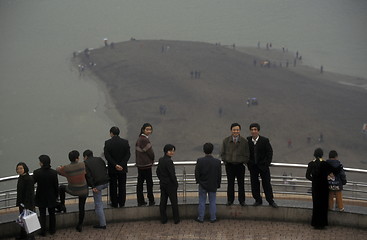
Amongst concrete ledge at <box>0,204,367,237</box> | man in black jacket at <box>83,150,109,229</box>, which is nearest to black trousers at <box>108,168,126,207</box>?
concrete ledge at <box>0,204,367,237</box>

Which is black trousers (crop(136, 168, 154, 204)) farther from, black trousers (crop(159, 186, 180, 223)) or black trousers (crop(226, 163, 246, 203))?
black trousers (crop(226, 163, 246, 203))

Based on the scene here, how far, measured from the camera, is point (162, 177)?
10461mm

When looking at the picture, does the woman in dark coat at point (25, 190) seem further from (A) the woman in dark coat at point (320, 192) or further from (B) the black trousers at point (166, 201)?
(A) the woman in dark coat at point (320, 192)

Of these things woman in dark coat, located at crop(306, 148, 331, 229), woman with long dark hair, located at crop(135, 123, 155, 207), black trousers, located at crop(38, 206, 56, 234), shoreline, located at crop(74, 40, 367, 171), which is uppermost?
shoreline, located at crop(74, 40, 367, 171)

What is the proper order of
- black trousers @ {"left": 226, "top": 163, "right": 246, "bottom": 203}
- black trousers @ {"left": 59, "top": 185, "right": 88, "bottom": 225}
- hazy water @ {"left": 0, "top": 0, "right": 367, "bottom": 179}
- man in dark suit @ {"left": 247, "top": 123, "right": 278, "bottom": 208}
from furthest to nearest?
1. hazy water @ {"left": 0, "top": 0, "right": 367, "bottom": 179}
2. black trousers @ {"left": 226, "top": 163, "right": 246, "bottom": 203}
3. man in dark suit @ {"left": 247, "top": 123, "right": 278, "bottom": 208}
4. black trousers @ {"left": 59, "top": 185, "right": 88, "bottom": 225}

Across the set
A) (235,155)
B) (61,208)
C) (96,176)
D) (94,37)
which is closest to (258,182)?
(235,155)

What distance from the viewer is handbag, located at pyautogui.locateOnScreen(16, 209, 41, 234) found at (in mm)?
9461

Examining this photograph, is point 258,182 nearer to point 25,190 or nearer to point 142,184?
point 142,184

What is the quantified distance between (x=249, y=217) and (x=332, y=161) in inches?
Answer: 62.9

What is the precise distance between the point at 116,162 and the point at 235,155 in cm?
186

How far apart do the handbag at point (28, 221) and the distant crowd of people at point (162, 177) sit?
112mm

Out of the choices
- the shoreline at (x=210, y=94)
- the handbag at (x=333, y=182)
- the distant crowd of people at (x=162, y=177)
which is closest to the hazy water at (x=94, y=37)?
the shoreline at (x=210, y=94)

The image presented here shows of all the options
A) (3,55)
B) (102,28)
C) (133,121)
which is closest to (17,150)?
(133,121)

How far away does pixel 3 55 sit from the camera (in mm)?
128250
